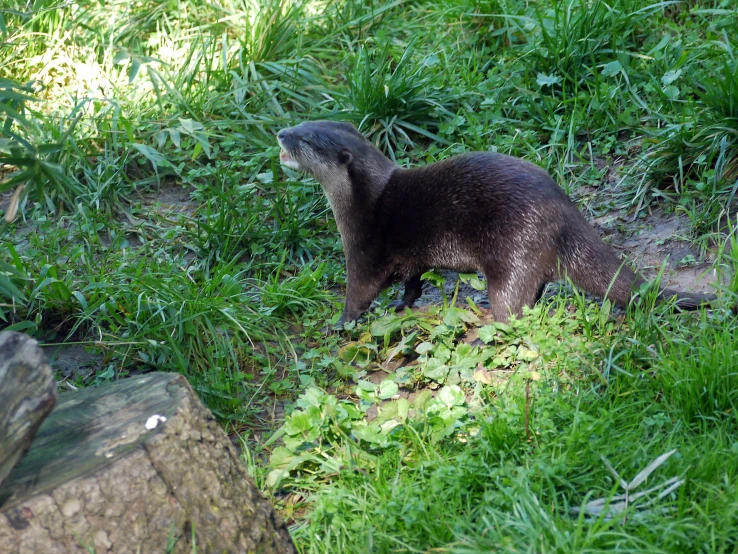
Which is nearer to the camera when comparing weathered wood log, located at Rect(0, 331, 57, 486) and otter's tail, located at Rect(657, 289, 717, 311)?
weathered wood log, located at Rect(0, 331, 57, 486)

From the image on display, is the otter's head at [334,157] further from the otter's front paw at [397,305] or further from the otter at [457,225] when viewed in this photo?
the otter's front paw at [397,305]

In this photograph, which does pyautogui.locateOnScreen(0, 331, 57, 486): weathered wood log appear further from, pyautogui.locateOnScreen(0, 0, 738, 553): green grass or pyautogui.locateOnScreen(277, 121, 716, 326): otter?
pyautogui.locateOnScreen(277, 121, 716, 326): otter

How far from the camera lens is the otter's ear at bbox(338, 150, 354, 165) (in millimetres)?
3330

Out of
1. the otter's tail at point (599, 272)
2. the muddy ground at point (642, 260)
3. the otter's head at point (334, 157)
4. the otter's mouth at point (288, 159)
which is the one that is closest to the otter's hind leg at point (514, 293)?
the otter's tail at point (599, 272)

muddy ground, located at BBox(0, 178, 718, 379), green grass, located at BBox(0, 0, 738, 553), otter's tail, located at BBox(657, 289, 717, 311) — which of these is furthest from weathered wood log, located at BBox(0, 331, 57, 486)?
otter's tail, located at BBox(657, 289, 717, 311)

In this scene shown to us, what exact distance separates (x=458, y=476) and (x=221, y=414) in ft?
3.30

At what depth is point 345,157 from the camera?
333cm

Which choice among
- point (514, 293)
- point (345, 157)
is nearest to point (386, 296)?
point (345, 157)

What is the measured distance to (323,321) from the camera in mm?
3344

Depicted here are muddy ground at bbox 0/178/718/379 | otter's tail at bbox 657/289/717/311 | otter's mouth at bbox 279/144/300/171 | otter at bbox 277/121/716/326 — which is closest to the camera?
otter's tail at bbox 657/289/717/311

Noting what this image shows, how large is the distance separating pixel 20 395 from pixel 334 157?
1.95 m

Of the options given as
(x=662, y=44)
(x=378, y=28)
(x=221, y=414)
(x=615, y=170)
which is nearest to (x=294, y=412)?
(x=221, y=414)

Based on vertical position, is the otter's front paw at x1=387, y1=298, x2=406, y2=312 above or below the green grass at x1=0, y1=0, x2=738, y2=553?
below

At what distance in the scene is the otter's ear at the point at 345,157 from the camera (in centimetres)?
333
